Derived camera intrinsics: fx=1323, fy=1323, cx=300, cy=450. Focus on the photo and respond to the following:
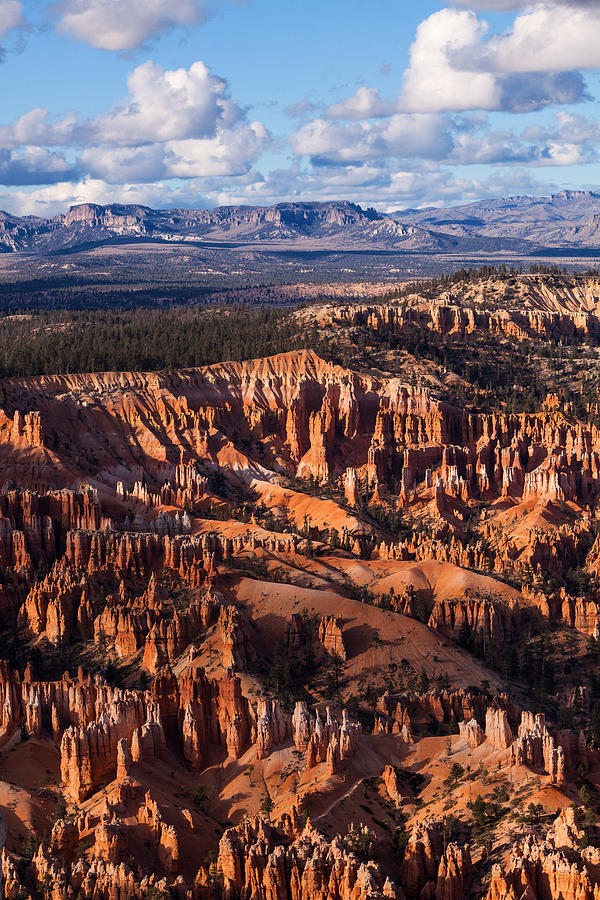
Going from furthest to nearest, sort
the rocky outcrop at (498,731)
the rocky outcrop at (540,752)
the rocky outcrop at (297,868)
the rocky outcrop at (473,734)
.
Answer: the rocky outcrop at (473,734) → the rocky outcrop at (498,731) → the rocky outcrop at (540,752) → the rocky outcrop at (297,868)

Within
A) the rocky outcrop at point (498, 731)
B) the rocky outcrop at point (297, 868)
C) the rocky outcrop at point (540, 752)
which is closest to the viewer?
the rocky outcrop at point (297, 868)

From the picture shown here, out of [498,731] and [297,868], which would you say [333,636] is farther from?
[297,868]

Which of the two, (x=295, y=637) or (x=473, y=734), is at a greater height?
(x=473, y=734)

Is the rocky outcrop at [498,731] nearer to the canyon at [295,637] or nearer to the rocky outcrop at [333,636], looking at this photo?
the canyon at [295,637]

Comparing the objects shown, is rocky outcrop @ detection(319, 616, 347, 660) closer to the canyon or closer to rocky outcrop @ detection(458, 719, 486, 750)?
the canyon

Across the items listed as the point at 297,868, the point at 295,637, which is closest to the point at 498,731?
the point at 297,868

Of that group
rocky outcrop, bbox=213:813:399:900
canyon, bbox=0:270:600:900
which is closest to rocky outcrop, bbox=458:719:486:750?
canyon, bbox=0:270:600:900

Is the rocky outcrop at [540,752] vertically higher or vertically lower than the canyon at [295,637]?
higher

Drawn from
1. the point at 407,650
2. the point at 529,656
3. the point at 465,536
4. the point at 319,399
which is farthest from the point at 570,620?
the point at 319,399

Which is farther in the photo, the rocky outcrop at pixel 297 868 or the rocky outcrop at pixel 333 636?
the rocky outcrop at pixel 333 636

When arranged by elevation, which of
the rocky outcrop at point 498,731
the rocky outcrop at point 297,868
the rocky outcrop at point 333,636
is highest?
the rocky outcrop at point 498,731

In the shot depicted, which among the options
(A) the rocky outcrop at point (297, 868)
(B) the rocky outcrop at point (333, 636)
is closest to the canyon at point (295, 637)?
(A) the rocky outcrop at point (297, 868)
